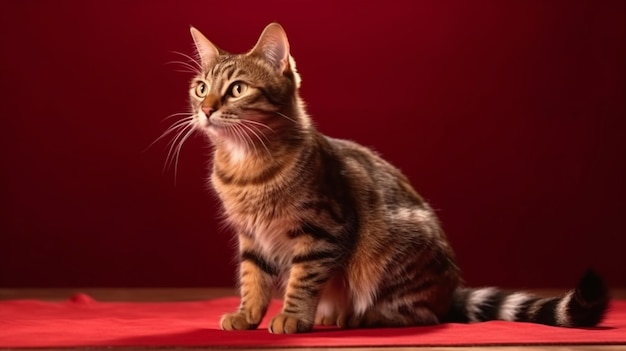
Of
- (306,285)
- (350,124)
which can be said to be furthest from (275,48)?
(350,124)

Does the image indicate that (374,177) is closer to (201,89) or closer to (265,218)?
(265,218)

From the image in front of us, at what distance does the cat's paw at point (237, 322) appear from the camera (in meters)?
2.31

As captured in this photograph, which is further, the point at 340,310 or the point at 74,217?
the point at 74,217

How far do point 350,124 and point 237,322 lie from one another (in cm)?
164

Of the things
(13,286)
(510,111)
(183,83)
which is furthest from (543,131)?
(13,286)

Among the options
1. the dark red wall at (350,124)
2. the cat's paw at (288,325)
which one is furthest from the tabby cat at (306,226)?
the dark red wall at (350,124)

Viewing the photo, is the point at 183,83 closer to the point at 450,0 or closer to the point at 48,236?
the point at 48,236

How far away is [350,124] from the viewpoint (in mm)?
3805

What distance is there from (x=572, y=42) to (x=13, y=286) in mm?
2560

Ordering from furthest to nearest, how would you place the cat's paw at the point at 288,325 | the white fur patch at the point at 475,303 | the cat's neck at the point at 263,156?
the white fur patch at the point at 475,303
the cat's neck at the point at 263,156
the cat's paw at the point at 288,325

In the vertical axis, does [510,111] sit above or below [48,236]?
above

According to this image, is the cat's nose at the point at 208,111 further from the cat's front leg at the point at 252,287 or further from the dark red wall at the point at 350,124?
the dark red wall at the point at 350,124

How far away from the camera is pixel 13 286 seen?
3734mm

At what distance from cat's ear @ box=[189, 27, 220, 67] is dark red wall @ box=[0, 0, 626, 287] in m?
1.27
